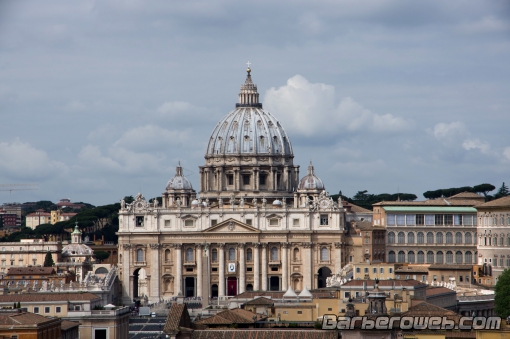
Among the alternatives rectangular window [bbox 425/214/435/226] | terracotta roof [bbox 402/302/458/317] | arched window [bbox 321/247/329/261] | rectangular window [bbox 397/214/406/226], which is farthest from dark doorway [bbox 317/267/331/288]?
terracotta roof [bbox 402/302/458/317]

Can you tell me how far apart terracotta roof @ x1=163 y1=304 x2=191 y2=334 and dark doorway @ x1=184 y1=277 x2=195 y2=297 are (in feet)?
331

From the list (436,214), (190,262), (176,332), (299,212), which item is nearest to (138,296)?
(190,262)

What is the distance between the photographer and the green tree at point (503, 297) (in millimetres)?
122375

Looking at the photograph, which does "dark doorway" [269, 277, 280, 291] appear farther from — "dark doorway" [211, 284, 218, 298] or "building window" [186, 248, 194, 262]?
"building window" [186, 248, 194, 262]

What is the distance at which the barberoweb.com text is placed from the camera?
238ft

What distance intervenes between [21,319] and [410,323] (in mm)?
23114

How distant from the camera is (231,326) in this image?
86.2 meters

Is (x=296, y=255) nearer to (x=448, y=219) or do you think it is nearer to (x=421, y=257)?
(x=421, y=257)

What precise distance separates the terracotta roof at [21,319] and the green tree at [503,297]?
39.3 m

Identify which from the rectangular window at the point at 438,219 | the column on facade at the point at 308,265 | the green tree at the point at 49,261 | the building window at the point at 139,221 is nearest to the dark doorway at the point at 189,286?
the building window at the point at 139,221

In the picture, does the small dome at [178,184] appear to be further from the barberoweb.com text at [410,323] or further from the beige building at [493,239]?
the barberoweb.com text at [410,323]

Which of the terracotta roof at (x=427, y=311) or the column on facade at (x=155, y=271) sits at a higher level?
the column on facade at (x=155, y=271)

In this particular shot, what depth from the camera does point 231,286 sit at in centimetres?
17762

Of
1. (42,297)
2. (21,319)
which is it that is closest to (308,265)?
(42,297)
